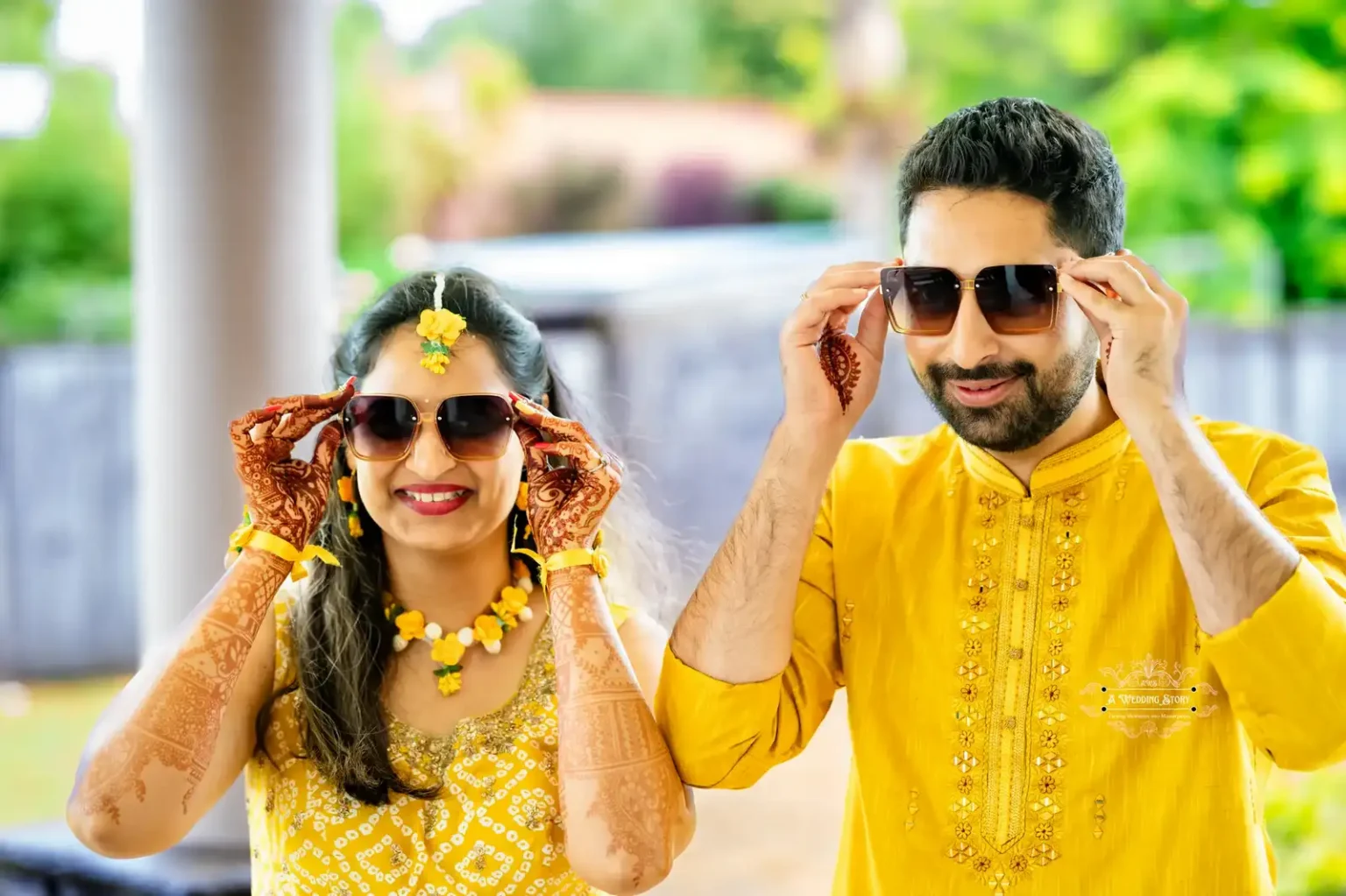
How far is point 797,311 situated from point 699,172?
16.4m

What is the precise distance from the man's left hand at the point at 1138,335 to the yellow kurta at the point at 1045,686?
0.28m

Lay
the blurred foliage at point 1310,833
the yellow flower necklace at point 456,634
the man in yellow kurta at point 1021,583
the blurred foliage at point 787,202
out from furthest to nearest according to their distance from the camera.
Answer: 1. the blurred foliage at point 787,202
2. the blurred foliage at point 1310,833
3. the yellow flower necklace at point 456,634
4. the man in yellow kurta at point 1021,583

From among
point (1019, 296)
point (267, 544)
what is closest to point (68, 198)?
point (267, 544)

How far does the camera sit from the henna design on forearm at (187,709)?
2309 millimetres

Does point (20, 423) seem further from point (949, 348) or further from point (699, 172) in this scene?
point (699, 172)

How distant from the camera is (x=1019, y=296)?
2.22 meters

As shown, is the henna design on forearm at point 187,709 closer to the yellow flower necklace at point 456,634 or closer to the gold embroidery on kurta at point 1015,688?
the yellow flower necklace at point 456,634

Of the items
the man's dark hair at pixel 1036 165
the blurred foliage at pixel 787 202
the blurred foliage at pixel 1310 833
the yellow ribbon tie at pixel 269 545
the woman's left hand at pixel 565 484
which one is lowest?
the blurred foliage at pixel 1310 833

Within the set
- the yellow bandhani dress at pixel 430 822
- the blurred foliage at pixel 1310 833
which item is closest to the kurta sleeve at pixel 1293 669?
the yellow bandhani dress at pixel 430 822

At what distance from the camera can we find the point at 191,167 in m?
4.32

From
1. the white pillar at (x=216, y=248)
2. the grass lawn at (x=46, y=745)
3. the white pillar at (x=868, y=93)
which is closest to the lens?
the white pillar at (x=216, y=248)

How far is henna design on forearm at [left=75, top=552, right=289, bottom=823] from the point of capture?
2.31 metres

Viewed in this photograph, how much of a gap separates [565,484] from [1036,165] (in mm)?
894

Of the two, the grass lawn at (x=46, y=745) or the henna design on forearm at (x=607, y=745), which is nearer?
the henna design on forearm at (x=607, y=745)
